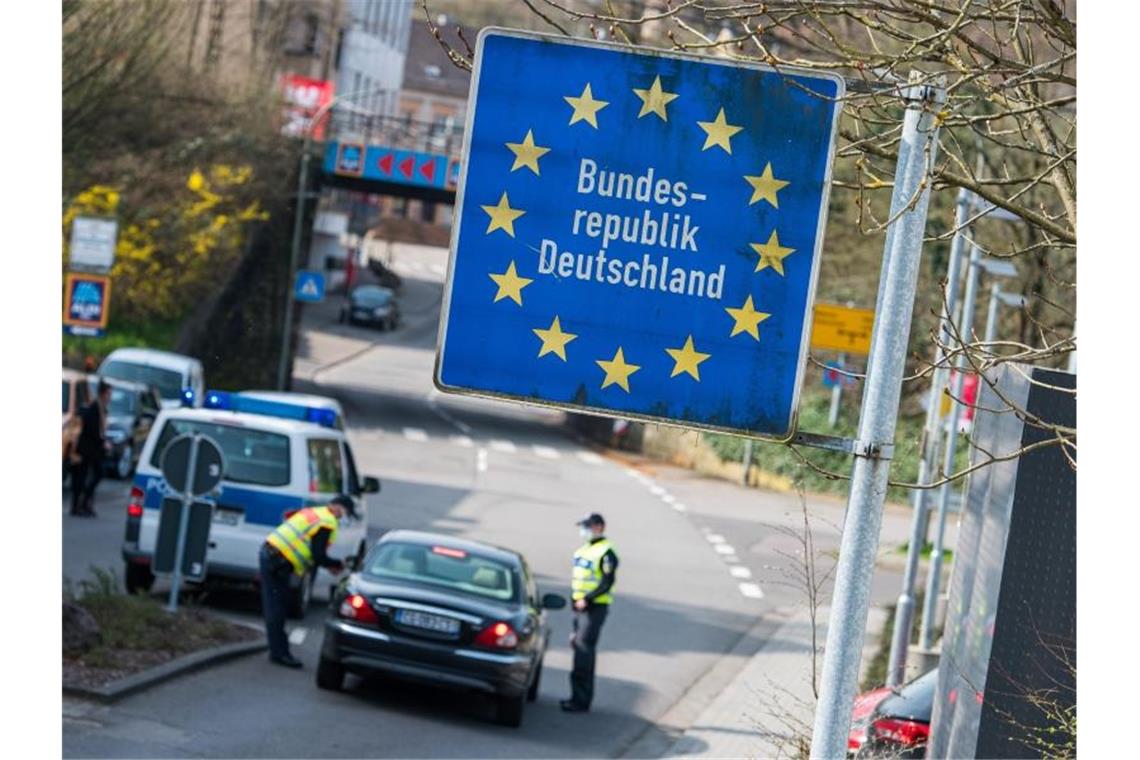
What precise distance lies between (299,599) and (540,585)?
5.73 meters

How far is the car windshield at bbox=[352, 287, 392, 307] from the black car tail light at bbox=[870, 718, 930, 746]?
7767 cm

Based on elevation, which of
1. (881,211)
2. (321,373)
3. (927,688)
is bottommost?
(321,373)

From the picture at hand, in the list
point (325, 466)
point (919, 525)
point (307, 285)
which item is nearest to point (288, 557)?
point (325, 466)

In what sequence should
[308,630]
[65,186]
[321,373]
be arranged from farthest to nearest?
[321,373] → [65,186] → [308,630]

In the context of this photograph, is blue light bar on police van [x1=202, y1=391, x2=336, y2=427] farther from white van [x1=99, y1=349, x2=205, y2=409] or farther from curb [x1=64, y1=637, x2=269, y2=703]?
white van [x1=99, y1=349, x2=205, y2=409]

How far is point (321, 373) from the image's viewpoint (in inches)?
2761

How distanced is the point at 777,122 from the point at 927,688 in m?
7.75

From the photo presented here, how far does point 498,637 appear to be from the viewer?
16500mm

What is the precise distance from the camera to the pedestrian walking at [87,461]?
89.7ft

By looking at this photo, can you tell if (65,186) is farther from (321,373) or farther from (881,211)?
(321,373)

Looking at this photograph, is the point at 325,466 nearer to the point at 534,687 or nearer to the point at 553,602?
→ the point at 534,687

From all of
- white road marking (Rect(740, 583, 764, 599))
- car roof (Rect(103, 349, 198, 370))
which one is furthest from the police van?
car roof (Rect(103, 349, 198, 370))

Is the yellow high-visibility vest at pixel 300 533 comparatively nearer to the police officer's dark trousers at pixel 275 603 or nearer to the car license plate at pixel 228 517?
the police officer's dark trousers at pixel 275 603
